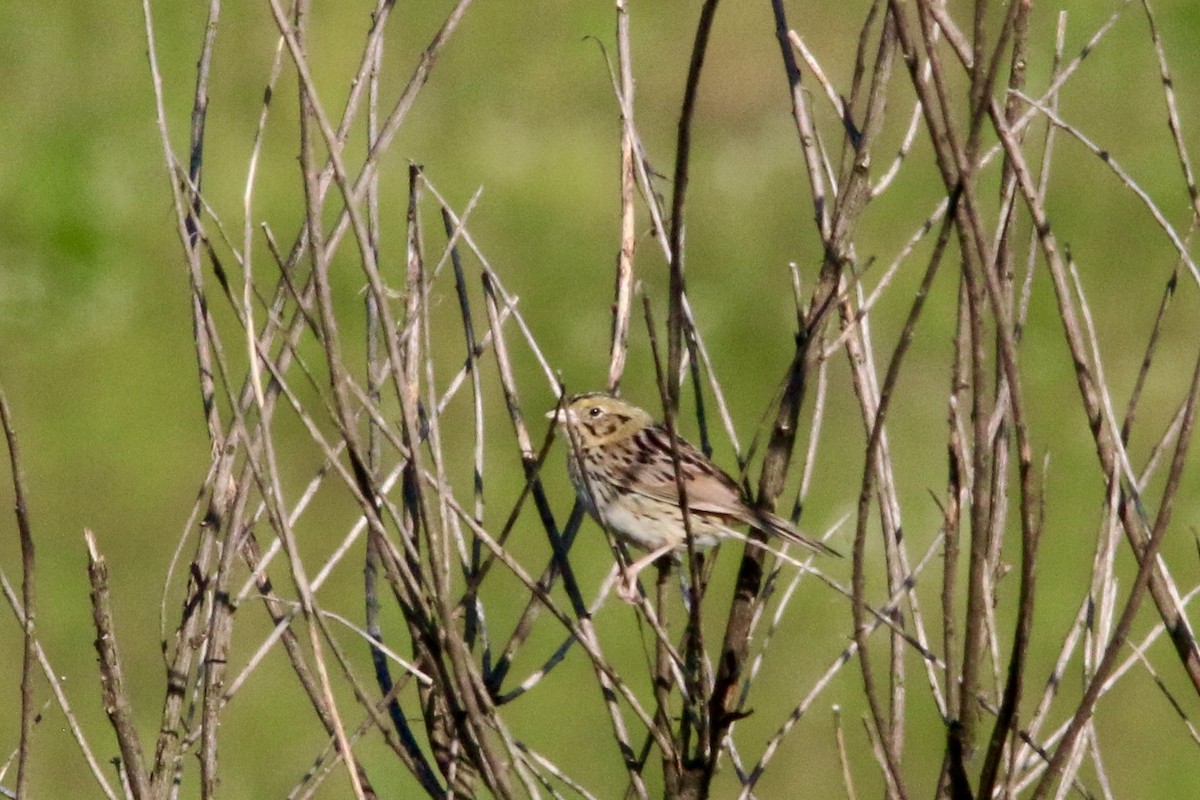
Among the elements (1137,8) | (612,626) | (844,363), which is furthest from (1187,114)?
(612,626)

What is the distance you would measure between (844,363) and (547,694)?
2.28 metres

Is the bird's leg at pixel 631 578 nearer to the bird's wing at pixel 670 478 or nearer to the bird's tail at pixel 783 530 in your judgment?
the bird's tail at pixel 783 530

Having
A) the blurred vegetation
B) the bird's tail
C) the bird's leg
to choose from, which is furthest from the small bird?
the blurred vegetation

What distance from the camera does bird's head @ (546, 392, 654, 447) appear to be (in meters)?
5.46

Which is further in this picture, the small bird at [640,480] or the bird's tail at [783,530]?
the small bird at [640,480]

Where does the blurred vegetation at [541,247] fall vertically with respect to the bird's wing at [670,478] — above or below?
above

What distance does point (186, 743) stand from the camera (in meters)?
3.32

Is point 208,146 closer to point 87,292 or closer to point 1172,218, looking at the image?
point 87,292

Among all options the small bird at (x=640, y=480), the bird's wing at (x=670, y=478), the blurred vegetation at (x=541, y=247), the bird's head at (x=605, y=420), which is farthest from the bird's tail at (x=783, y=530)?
the blurred vegetation at (x=541, y=247)

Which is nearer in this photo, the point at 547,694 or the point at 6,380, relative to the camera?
the point at 547,694

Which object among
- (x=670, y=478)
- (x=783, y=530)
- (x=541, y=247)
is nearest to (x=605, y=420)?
(x=670, y=478)

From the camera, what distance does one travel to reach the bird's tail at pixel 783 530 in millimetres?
3332

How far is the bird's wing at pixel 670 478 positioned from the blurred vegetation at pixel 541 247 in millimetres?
2738

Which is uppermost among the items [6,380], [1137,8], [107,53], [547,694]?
[107,53]
